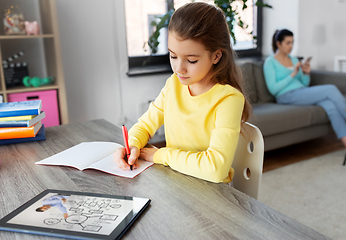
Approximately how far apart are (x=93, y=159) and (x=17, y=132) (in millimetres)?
368

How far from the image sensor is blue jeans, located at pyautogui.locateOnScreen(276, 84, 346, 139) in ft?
8.86

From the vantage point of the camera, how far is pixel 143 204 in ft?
2.30

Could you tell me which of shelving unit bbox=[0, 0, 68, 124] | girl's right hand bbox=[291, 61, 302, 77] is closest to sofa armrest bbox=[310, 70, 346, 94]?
girl's right hand bbox=[291, 61, 302, 77]

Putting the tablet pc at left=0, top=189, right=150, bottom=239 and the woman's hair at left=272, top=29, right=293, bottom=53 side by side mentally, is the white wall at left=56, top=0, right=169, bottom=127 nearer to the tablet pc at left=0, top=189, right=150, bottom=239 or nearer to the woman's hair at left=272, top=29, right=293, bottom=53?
the woman's hair at left=272, top=29, right=293, bottom=53

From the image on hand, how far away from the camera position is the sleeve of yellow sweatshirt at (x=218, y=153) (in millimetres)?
860

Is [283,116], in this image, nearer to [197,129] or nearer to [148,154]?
[197,129]

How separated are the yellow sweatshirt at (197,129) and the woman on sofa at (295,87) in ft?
6.64

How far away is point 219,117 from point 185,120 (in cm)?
15

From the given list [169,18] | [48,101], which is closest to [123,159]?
[48,101]

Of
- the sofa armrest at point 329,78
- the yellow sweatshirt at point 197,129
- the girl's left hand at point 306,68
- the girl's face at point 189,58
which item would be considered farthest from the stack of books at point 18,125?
the sofa armrest at point 329,78

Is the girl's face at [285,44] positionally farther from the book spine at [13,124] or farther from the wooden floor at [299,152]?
the book spine at [13,124]

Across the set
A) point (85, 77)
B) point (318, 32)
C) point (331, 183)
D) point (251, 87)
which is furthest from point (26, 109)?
point (318, 32)

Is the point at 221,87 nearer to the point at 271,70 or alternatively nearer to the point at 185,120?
the point at 185,120

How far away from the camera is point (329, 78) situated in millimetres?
3127
